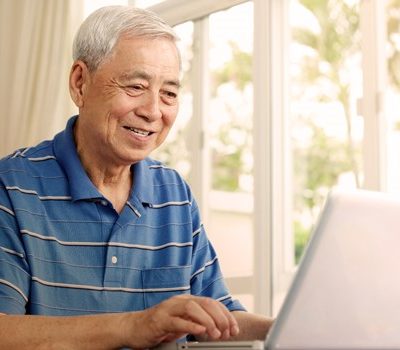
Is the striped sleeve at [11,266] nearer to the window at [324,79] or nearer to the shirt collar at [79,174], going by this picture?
the shirt collar at [79,174]

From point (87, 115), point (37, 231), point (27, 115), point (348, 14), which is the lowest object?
point (37, 231)

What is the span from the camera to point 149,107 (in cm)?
181

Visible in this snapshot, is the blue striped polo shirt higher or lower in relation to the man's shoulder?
lower

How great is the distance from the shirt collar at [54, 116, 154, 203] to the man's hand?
1.81 feet

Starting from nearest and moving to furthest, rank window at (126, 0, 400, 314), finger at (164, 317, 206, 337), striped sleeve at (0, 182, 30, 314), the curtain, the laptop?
the laptop, finger at (164, 317, 206, 337), striped sleeve at (0, 182, 30, 314), window at (126, 0, 400, 314), the curtain

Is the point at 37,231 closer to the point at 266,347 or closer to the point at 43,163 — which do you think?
the point at 43,163

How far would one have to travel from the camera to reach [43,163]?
72.1 inches

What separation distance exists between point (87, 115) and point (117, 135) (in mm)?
114

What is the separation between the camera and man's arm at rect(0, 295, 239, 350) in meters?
1.25

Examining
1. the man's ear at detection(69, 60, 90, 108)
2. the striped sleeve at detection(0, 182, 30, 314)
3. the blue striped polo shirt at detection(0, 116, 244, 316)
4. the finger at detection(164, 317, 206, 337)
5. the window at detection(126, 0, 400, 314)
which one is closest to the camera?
the finger at detection(164, 317, 206, 337)

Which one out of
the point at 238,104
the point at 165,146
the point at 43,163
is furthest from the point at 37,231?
the point at 238,104

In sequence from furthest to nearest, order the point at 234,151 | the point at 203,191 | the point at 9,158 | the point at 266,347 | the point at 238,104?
the point at 234,151 < the point at 238,104 < the point at 203,191 < the point at 9,158 < the point at 266,347

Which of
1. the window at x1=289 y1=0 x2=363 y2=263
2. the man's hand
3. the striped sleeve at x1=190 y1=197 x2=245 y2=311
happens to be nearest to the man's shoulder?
the striped sleeve at x1=190 y1=197 x2=245 y2=311

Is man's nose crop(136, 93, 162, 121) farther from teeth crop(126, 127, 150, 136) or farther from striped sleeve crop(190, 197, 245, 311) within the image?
striped sleeve crop(190, 197, 245, 311)
